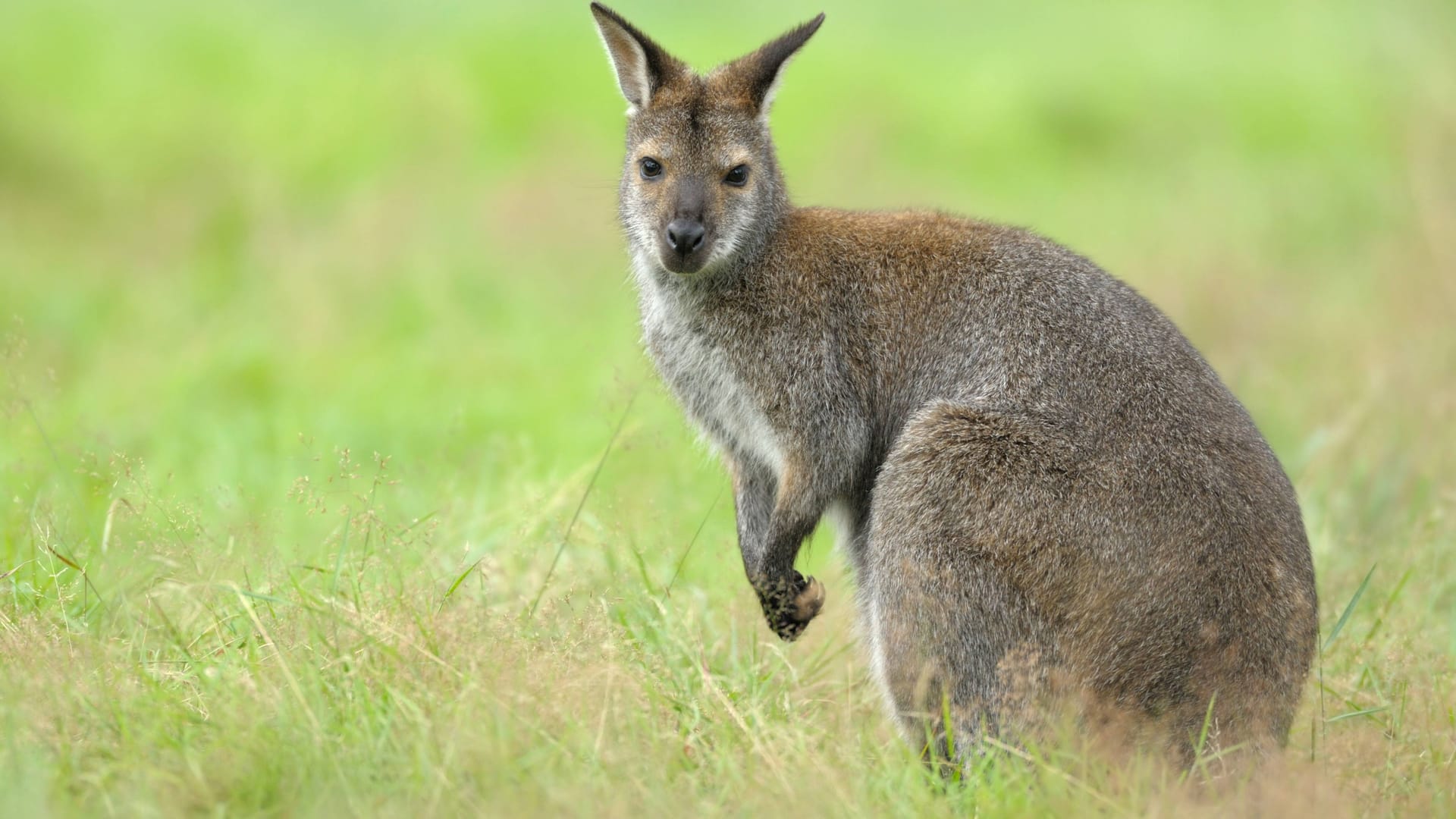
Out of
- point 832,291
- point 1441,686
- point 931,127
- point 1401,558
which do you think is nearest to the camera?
point 1441,686

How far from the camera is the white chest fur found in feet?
17.7

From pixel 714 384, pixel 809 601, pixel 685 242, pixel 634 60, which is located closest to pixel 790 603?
pixel 809 601

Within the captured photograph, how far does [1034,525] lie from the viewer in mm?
4582

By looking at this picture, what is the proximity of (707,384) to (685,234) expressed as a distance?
585mm

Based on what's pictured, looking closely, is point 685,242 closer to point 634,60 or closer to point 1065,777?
point 634,60

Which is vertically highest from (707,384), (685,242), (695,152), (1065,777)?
(695,152)

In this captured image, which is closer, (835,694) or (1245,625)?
(1245,625)

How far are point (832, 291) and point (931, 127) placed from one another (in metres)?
12.2

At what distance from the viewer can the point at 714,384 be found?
18.2 ft

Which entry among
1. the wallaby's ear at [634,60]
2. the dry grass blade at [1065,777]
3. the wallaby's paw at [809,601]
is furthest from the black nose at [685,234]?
the dry grass blade at [1065,777]

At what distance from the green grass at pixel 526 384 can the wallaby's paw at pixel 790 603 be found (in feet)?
0.50

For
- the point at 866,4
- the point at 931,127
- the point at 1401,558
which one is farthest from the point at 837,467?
the point at 866,4

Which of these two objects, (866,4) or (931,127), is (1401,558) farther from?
(866,4)

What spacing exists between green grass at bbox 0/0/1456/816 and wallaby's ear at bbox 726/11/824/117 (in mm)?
1144
